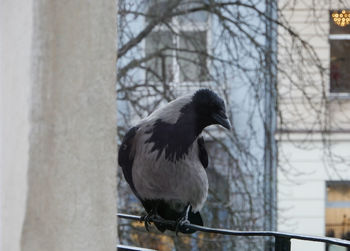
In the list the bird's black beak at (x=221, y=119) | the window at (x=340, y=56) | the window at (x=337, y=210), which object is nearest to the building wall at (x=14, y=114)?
the bird's black beak at (x=221, y=119)

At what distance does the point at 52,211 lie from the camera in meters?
1.42

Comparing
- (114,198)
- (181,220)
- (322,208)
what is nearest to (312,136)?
(322,208)

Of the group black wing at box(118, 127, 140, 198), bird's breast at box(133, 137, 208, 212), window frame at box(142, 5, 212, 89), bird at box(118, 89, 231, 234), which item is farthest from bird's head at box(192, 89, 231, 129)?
window frame at box(142, 5, 212, 89)

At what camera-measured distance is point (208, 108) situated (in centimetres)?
235

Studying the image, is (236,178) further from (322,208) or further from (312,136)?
(322,208)

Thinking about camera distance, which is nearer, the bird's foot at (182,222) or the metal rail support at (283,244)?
the metal rail support at (283,244)

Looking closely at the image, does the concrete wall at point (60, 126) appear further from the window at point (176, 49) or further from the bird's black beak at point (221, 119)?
the window at point (176, 49)

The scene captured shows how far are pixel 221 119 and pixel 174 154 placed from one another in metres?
0.24

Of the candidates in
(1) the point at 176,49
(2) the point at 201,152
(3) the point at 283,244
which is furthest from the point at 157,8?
(3) the point at 283,244

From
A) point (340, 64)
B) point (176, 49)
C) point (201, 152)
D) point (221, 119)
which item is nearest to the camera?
point (221, 119)

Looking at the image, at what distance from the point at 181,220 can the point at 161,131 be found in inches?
17.6

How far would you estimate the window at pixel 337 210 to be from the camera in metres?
8.60

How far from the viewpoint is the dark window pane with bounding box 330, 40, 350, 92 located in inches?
318

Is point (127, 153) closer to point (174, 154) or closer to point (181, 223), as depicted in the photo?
point (174, 154)
